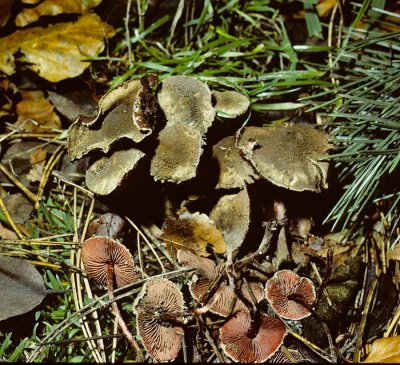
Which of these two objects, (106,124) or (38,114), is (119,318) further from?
(38,114)

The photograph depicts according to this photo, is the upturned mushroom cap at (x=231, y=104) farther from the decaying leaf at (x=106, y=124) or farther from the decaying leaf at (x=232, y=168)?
the decaying leaf at (x=106, y=124)

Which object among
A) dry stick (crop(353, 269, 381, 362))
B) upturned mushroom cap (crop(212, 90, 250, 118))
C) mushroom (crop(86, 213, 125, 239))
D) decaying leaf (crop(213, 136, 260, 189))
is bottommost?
dry stick (crop(353, 269, 381, 362))

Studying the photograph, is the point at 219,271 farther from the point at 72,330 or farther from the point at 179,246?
the point at 72,330

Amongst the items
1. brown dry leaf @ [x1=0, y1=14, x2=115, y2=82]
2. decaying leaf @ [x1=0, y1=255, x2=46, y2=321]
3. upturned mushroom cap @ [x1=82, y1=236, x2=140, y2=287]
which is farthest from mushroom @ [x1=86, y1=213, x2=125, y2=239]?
brown dry leaf @ [x1=0, y1=14, x2=115, y2=82]

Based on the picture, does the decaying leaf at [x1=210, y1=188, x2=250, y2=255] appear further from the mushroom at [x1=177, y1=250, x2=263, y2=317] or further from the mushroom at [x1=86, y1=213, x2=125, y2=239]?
the mushroom at [x1=86, y1=213, x2=125, y2=239]

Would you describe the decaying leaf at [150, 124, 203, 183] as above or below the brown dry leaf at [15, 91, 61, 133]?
above

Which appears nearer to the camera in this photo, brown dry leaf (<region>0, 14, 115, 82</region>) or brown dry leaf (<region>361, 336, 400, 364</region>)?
brown dry leaf (<region>361, 336, 400, 364</region>)
